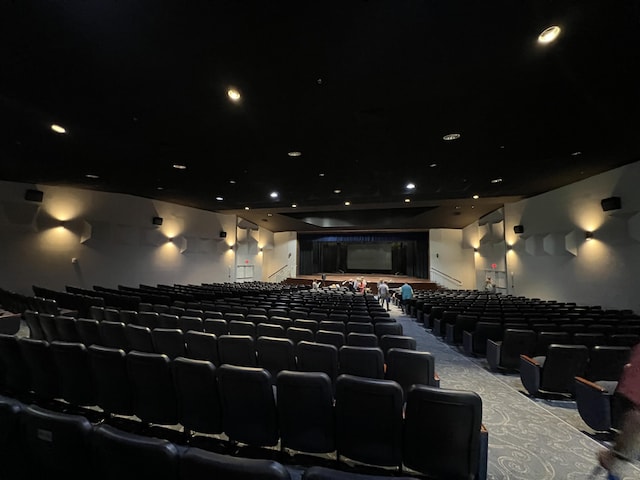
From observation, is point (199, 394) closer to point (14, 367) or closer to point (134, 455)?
point (134, 455)

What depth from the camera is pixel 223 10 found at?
3.05 meters

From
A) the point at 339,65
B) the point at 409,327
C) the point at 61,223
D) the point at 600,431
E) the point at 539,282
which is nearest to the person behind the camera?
the point at 600,431

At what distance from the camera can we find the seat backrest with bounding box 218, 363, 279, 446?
2238 mm

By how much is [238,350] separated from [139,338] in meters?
1.53

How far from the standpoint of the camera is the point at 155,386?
8.34 feet

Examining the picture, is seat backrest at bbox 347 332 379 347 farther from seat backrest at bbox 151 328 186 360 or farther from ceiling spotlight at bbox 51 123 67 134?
ceiling spotlight at bbox 51 123 67 134

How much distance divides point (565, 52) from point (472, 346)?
196 inches

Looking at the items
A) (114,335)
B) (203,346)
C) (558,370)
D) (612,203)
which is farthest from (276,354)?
(612,203)

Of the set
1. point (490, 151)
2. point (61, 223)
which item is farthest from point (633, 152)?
point (61, 223)

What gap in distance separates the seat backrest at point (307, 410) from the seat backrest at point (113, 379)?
1.58 metres

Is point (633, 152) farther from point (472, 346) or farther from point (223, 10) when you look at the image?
point (223, 10)

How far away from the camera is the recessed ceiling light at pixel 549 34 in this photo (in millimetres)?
3312

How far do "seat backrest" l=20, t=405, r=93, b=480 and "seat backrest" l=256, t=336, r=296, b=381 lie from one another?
2.06m

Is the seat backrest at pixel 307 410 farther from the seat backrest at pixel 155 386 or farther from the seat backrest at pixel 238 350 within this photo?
the seat backrest at pixel 238 350
